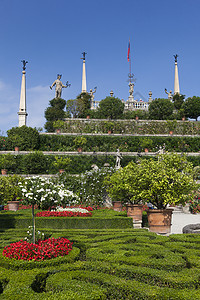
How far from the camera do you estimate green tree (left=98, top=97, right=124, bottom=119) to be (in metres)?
40.9

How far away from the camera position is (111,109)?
41.0m

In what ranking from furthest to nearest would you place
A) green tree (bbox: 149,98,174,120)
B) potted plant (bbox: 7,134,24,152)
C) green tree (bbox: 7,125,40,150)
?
green tree (bbox: 149,98,174,120) < green tree (bbox: 7,125,40,150) < potted plant (bbox: 7,134,24,152)

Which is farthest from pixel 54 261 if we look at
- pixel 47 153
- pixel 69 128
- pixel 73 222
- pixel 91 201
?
pixel 69 128

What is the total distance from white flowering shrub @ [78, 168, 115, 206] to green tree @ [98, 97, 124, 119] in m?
20.6

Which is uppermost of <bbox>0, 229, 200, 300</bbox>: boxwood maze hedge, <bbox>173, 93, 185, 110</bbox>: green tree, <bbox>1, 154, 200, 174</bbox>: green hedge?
<bbox>173, 93, 185, 110</bbox>: green tree

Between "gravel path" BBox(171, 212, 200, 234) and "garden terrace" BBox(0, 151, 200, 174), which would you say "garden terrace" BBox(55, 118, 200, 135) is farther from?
"gravel path" BBox(171, 212, 200, 234)

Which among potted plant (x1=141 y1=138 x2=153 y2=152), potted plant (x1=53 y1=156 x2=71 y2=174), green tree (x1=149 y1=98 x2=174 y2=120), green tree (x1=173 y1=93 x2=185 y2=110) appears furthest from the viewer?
green tree (x1=173 y1=93 x2=185 y2=110)

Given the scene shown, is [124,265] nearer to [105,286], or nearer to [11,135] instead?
[105,286]

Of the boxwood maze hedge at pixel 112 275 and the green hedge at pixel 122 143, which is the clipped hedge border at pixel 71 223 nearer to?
the boxwood maze hedge at pixel 112 275

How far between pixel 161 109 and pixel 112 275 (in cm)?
3889

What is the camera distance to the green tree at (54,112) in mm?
37719

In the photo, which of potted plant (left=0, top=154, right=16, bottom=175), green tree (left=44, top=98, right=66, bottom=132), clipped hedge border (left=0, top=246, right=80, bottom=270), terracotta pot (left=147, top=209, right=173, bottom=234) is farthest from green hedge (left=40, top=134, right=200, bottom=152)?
clipped hedge border (left=0, top=246, right=80, bottom=270)

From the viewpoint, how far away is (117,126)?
3931 centimetres

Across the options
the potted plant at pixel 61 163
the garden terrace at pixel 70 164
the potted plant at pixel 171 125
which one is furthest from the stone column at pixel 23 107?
the potted plant at pixel 171 125
